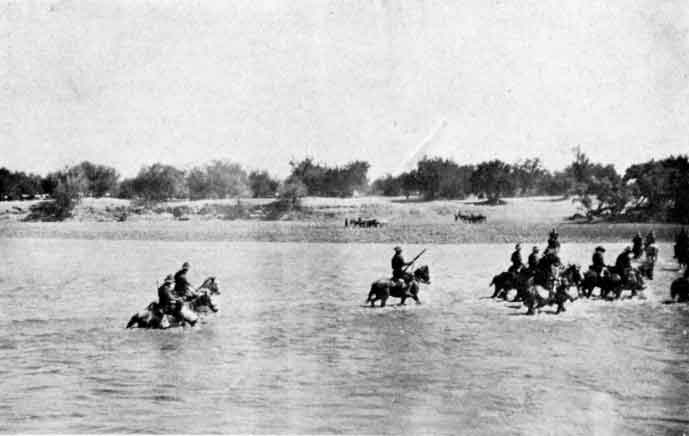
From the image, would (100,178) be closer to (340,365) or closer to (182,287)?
(182,287)

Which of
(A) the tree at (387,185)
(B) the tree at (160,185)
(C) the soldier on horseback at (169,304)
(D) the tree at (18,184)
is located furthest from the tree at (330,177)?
(C) the soldier on horseback at (169,304)

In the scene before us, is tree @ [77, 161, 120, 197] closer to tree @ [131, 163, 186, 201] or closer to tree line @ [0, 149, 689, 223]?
tree line @ [0, 149, 689, 223]

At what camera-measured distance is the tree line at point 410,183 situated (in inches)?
894

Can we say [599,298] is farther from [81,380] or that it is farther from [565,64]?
[81,380]

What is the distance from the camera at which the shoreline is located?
3431 centimetres

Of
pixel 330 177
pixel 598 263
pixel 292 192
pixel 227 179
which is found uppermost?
pixel 330 177

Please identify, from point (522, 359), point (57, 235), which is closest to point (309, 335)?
point (522, 359)

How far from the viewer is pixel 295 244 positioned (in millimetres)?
32594

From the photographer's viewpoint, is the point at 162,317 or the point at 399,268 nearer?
the point at 162,317

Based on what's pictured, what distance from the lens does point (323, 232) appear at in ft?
129

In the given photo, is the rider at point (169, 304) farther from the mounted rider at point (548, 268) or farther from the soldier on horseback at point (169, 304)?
the mounted rider at point (548, 268)

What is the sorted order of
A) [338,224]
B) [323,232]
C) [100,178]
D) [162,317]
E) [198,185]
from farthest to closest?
1. [338,224]
2. [323,232]
3. [198,185]
4. [100,178]
5. [162,317]

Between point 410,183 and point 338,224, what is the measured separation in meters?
7.34

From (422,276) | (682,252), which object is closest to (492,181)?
(682,252)
